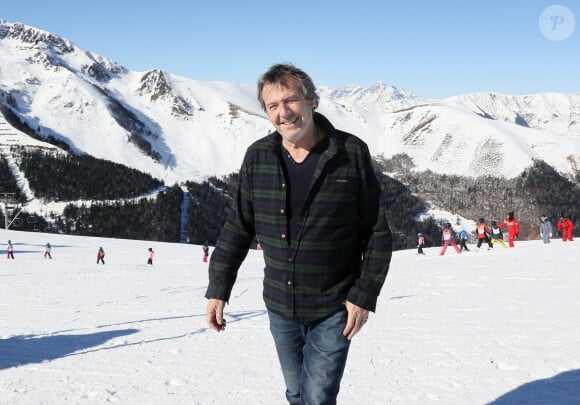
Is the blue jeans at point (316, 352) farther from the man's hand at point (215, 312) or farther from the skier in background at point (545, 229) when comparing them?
the skier in background at point (545, 229)

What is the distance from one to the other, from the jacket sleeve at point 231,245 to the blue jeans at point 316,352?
0.40 m

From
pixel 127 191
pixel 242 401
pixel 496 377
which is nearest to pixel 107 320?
pixel 242 401

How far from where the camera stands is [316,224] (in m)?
2.83

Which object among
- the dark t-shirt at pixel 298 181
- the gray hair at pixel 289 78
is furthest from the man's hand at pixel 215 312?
the gray hair at pixel 289 78

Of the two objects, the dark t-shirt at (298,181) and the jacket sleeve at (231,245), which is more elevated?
the dark t-shirt at (298,181)

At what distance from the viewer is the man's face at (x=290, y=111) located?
2783mm

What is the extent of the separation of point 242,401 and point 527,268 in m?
13.9

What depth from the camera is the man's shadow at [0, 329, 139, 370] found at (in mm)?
6386

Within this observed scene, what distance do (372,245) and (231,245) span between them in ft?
3.17

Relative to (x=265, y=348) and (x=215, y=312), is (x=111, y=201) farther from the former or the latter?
(x=215, y=312)

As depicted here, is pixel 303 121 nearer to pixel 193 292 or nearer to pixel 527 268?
pixel 193 292

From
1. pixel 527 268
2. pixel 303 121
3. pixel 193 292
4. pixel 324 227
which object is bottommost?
pixel 193 292

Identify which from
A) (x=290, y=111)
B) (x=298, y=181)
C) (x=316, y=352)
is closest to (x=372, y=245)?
(x=298, y=181)

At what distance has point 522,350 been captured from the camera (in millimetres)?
6484
